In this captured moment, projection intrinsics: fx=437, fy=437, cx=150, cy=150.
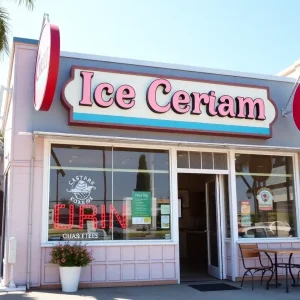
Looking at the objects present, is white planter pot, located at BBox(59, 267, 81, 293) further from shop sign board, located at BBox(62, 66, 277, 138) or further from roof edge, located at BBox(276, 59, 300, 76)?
roof edge, located at BBox(276, 59, 300, 76)

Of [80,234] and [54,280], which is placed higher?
[80,234]

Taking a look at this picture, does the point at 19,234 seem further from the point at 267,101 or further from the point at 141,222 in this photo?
the point at 267,101

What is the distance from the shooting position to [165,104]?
973cm

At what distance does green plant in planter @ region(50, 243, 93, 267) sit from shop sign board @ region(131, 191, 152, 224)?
146 centimetres

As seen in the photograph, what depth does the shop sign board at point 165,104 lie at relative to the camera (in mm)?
9109

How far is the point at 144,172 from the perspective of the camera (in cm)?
970

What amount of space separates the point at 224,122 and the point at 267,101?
4.44ft

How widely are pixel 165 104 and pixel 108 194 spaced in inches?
92.7

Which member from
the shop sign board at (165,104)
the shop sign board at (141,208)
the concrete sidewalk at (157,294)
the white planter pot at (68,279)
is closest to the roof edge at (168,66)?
the shop sign board at (165,104)

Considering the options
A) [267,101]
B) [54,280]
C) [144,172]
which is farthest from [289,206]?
[54,280]

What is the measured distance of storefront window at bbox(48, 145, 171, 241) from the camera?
8984mm

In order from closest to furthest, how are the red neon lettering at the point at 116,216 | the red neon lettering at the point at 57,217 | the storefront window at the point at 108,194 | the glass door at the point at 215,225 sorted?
the red neon lettering at the point at 57,217 → the storefront window at the point at 108,194 → the red neon lettering at the point at 116,216 → the glass door at the point at 215,225

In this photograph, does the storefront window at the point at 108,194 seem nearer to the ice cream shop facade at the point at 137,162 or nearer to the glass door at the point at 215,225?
the ice cream shop facade at the point at 137,162

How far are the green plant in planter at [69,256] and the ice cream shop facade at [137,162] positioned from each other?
335 millimetres
